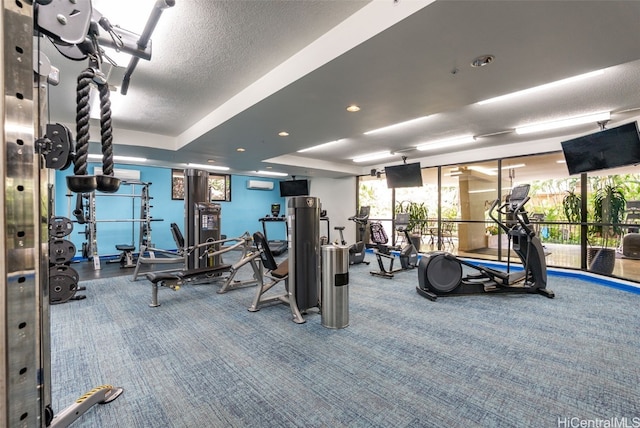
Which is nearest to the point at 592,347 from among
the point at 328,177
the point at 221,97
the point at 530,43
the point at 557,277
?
the point at 530,43

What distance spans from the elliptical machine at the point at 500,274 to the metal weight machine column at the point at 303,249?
1.82 meters

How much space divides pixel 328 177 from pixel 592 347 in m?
8.75

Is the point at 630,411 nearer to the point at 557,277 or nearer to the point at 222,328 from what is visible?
the point at 222,328

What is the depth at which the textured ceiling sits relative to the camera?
207 cm

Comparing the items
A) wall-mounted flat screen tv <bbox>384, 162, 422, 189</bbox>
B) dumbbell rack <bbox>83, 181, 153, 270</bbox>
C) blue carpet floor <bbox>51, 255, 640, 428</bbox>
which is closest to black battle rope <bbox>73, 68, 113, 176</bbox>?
blue carpet floor <bbox>51, 255, 640, 428</bbox>

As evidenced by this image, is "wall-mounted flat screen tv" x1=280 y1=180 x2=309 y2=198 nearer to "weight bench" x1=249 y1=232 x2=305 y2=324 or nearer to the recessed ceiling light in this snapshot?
"weight bench" x1=249 y1=232 x2=305 y2=324

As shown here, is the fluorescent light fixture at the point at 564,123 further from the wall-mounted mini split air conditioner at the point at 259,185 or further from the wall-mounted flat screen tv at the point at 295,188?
the wall-mounted mini split air conditioner at the point at 259,185

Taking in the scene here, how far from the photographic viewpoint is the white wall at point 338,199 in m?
10.1

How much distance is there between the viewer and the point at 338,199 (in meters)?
10.6

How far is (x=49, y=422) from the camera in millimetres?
1525

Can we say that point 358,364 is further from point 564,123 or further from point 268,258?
point 564,123

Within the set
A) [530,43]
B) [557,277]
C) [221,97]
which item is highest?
[221,97]

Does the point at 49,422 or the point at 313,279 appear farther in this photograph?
the point at 313,279

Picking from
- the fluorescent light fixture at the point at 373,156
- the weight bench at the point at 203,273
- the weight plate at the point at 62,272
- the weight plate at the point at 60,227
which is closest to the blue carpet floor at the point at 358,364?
the weight bench at the point at 203,273
